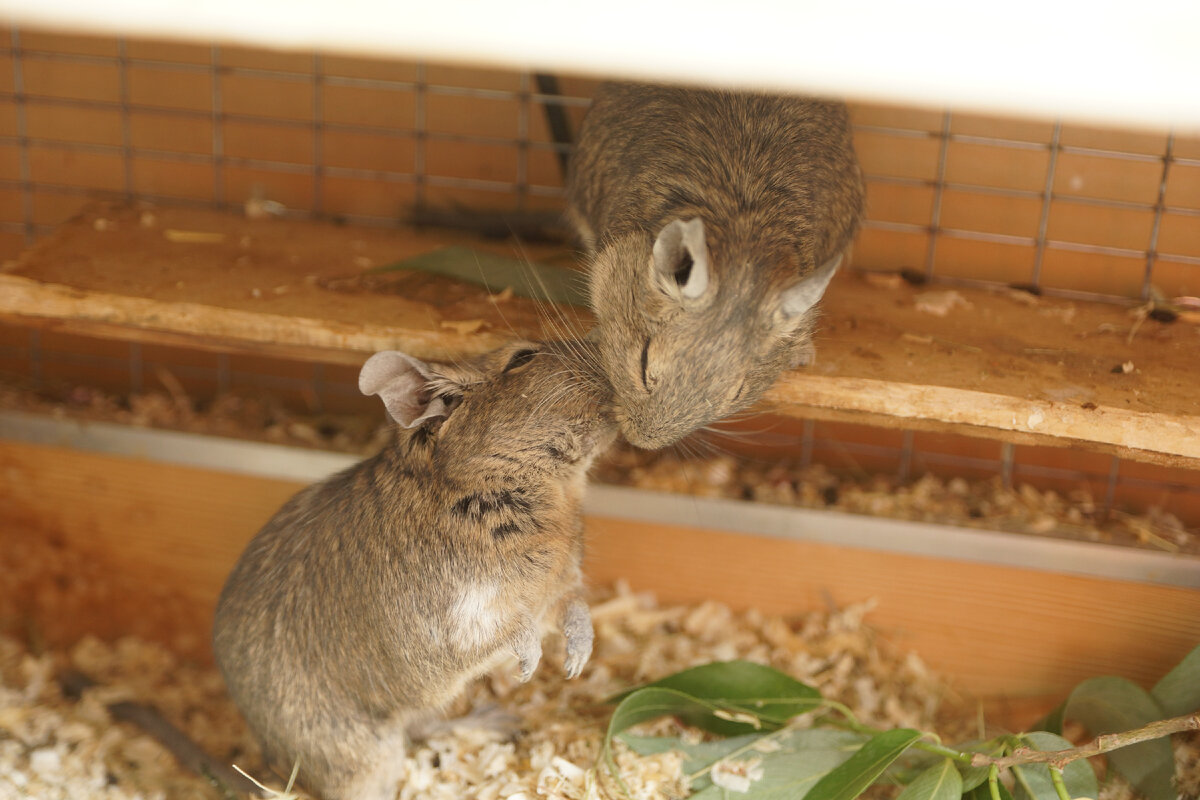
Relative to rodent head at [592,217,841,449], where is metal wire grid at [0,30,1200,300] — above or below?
above

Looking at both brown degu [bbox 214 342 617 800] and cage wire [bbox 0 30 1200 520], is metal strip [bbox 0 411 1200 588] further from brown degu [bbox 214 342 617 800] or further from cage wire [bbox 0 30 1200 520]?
brown degu [bbox 214 342 617 800]

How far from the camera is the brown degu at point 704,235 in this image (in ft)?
6.88

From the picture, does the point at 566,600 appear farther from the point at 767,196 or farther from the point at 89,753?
the point at 89,753

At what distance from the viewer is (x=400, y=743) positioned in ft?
8.87

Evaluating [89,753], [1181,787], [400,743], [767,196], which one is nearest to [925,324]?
[767,196]

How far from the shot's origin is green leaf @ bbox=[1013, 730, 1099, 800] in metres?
2.42

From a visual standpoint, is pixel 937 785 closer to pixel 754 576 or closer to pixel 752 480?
pixel 754 576

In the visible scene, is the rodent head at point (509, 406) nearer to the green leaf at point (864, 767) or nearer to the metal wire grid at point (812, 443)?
the green leaf at point (864, 767)

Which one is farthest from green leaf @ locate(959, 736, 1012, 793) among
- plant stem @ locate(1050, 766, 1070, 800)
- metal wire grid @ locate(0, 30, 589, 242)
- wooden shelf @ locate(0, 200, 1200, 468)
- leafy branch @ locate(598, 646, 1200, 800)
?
metal wire grid @ locate(0, 30, 589, 242)

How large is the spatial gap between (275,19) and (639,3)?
1.18ft

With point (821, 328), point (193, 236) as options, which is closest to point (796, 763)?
point (821, 328)

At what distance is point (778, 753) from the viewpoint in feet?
8.57

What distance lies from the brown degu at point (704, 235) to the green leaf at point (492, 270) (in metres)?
0.17

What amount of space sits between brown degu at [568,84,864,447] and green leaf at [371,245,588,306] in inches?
6.7
